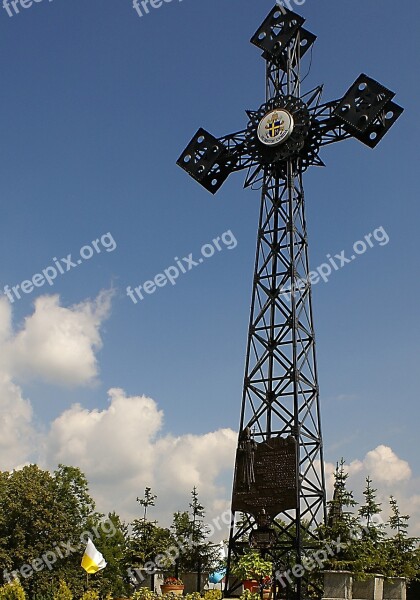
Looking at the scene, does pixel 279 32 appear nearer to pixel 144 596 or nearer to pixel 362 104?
pixel 362 104

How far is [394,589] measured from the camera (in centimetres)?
1491

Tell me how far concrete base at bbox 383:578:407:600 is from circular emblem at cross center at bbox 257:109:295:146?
470 inches

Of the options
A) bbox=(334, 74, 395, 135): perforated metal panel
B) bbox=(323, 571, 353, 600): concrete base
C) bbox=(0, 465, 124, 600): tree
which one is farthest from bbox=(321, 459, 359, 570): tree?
bbox=(0, 465, 124, 600): tree

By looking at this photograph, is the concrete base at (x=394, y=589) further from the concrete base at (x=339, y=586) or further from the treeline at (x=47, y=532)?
the treeline at (x=47, y=532)

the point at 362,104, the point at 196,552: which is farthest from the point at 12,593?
the point at 362,104

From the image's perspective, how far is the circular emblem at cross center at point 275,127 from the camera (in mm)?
20094

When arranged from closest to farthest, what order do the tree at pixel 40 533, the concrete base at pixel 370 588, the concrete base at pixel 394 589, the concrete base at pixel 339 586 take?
the concrete base at pixel 370 588 → the concrete base at pixel 339 586 → the concrete base at pixel 394 589 → the tree at pixel 40 533

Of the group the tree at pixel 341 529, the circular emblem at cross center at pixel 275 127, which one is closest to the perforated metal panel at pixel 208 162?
the circular emblem at cross center at pixel 275 127

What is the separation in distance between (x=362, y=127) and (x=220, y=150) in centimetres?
461

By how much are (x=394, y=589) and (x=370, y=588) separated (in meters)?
0.71

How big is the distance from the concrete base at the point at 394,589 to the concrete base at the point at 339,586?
79 cm

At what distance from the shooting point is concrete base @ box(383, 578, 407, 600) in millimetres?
14875

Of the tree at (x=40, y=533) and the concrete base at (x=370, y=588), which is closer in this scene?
the concrete base at (x=370, y=588)

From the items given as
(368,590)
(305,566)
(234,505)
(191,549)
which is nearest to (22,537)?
(191,549)
